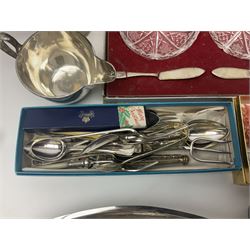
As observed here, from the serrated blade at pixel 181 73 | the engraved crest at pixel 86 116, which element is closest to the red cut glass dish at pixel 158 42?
the serrated blade at pixel 181 73

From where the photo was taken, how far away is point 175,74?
0.51 meters

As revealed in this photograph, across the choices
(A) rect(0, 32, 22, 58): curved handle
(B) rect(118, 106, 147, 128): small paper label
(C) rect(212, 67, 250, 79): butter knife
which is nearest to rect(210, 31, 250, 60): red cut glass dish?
(C) rect(212, 67, 250, 79): butter knife

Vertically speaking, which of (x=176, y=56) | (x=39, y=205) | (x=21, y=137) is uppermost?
(x=176, y=56)

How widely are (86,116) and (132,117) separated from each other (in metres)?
0.08

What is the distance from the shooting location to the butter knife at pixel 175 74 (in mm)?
513

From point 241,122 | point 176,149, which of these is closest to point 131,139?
point 176,149

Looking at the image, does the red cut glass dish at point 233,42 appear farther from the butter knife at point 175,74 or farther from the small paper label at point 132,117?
the small paper label at point 132,117

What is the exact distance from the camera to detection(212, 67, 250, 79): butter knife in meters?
0.51

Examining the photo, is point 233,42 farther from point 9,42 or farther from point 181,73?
point 9,42

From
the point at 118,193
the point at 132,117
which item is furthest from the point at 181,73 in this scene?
the point at 118,193

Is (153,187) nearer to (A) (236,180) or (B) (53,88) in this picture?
(A) (236,180)

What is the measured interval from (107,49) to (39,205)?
0.30 metres

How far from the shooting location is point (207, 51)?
530mm

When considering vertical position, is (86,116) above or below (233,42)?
below
